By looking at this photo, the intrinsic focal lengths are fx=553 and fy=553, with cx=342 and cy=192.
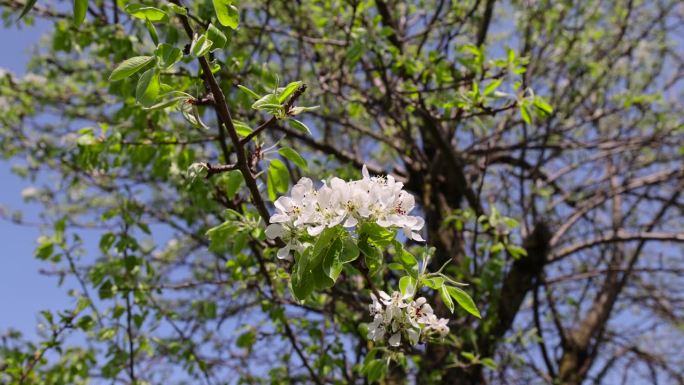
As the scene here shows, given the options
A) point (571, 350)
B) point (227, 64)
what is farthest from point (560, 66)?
point (227, 64)

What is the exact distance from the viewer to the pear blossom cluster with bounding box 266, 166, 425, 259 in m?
1.23

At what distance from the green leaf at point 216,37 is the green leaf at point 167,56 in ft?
0.31

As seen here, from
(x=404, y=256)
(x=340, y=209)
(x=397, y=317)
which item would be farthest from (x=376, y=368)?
(x=340, y=209)

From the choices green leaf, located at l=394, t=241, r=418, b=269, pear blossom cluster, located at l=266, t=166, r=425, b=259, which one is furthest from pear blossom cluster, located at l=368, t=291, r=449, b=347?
pear blossom cluster, located at l=266, t=166, r=425, b=259

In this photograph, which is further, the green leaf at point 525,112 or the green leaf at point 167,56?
the green leaf at point 525,112

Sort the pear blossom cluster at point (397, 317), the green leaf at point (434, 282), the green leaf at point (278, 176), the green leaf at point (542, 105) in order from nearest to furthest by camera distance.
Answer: the green leaf at point (434, 282) < the pear blossom cluster at point (397, 317) < the green leaf at point (278, 176) < the green leaf at point (542, 105)

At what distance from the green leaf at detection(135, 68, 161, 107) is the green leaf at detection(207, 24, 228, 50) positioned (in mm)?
150

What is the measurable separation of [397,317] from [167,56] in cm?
86

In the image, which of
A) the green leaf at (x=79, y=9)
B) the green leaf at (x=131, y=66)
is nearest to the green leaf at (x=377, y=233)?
the green leaf at (x=131, y=66)

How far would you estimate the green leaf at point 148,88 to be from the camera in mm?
1129

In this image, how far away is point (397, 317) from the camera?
1.47 m

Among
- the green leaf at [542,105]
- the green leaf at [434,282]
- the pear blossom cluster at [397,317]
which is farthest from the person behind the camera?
the green leaf at [542,105]

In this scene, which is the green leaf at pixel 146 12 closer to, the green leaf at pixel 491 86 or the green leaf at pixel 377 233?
the green leaf at pixel 377 233

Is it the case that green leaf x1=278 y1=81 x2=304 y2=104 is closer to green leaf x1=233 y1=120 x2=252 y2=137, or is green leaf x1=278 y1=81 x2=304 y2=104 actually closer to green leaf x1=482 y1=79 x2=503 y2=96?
green leaf x1=233 y1=120 x2=252 y2=137
